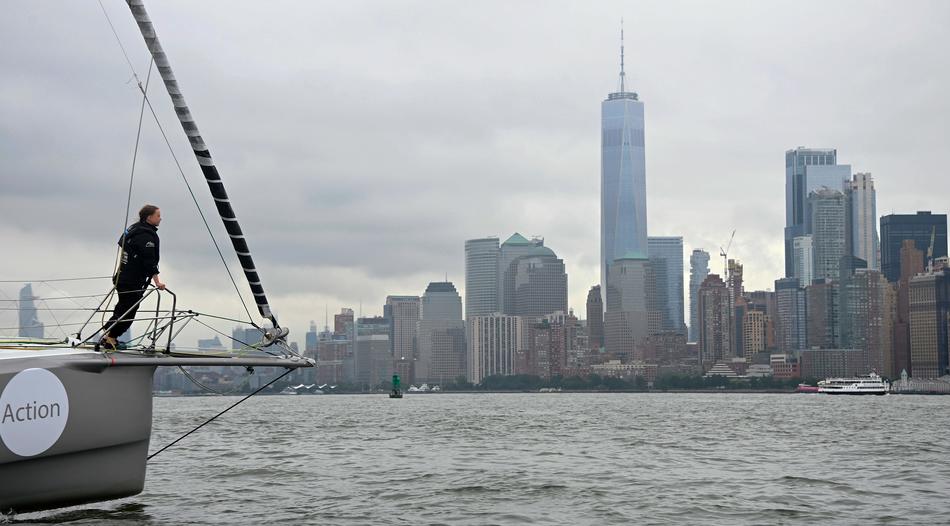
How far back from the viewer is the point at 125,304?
1450cm

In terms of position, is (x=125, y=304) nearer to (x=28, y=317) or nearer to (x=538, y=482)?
(x=28, y=317)

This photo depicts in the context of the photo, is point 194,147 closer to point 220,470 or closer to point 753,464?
point 220,470

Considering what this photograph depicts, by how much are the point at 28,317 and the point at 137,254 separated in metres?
2.67

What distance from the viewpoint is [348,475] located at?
20828 millimetres

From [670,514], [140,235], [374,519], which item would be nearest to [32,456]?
[140,235]

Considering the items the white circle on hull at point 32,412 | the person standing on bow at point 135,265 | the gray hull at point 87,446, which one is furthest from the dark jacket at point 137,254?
the white circle on hull at point 32,412

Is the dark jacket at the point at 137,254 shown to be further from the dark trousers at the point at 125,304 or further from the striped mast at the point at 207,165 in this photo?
the striped mast at the point at 207,165

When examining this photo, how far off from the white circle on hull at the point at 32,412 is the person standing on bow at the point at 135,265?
4.93 ft

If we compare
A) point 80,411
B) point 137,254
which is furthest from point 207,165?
point 80,411

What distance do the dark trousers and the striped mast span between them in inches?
66.4

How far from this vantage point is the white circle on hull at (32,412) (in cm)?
1232

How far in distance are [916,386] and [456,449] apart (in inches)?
7285

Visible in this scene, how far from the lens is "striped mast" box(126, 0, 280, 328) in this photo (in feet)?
51.7

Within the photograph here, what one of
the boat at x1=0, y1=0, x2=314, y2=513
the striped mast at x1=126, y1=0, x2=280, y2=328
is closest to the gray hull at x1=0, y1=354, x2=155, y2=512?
the boat at x1=0, y1=0, x2=314, y2=513
